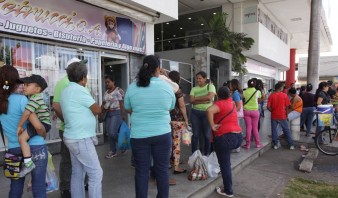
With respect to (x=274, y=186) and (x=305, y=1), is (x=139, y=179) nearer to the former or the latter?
(x=274, y=186)

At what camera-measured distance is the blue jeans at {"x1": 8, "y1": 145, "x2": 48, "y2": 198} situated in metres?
2.42

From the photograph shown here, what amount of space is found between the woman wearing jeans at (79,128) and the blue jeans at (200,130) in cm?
244

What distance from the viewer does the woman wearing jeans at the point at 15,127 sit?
2348 mm

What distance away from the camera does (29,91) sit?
7.95 ft

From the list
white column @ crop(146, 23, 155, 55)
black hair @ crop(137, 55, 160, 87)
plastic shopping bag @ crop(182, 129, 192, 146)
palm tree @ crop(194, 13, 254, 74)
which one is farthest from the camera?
palm tree @ crop(194, 13, 254, 74)

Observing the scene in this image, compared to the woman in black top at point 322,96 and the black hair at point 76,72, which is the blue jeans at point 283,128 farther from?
the black hair at point 76,72

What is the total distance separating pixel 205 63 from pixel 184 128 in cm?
486

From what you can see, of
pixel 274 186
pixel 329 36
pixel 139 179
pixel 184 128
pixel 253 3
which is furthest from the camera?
pixel 329 36

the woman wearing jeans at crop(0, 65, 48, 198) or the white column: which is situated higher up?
the white column

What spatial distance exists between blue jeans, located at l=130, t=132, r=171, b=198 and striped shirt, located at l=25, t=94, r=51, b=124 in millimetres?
887

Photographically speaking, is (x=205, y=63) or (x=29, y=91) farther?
(x=205, y=63)

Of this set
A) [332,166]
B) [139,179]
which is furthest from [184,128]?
[332,166]

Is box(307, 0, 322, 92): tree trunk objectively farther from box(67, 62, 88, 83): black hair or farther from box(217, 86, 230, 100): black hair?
box(67, 62, 88, 83): black hair

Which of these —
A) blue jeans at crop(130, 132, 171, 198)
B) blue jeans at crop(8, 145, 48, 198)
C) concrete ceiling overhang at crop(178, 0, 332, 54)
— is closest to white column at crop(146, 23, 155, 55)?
blue jeans at crop(130, 132, 171, 198)
